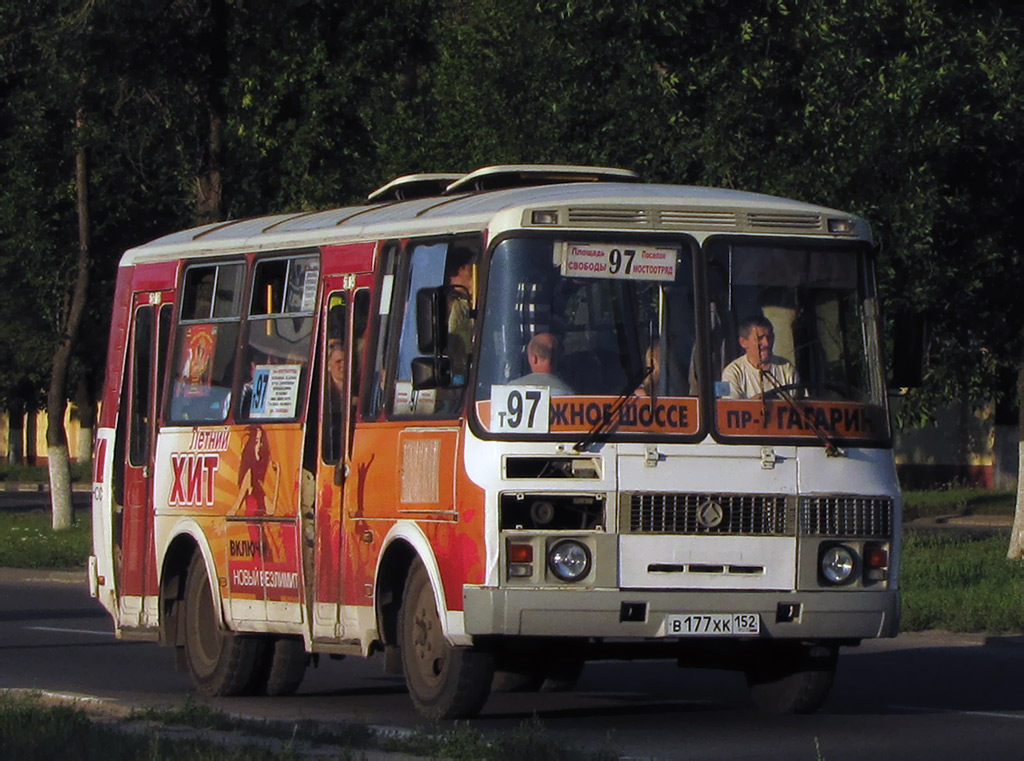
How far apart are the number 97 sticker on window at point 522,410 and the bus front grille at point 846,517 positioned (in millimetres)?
1397

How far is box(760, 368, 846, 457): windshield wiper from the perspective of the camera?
11.3m

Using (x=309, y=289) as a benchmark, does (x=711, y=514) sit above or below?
below

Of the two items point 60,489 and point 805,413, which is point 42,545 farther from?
point 805,413

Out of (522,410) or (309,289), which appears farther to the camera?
(309,289)

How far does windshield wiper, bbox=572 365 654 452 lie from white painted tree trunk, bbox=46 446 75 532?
76.2ft

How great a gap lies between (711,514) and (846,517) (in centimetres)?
74

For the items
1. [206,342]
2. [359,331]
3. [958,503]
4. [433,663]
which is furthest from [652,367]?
[958,503]

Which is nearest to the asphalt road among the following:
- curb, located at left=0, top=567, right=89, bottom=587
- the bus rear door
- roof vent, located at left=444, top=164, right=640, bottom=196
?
the bus rear door

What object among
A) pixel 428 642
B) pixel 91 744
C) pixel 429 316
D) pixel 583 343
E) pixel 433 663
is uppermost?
pixel 429 316

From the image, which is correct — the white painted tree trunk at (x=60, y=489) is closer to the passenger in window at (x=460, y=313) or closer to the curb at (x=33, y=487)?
the passenger in window at (x=460, y=313)

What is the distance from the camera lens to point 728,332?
11250 millimetres

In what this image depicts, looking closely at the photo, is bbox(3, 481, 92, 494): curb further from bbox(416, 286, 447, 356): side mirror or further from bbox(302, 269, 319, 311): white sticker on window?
bbox(416, 286, 447, 356): side mirror

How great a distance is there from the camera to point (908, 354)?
12.0 m

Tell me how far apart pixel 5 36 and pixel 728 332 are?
21.8 meters
